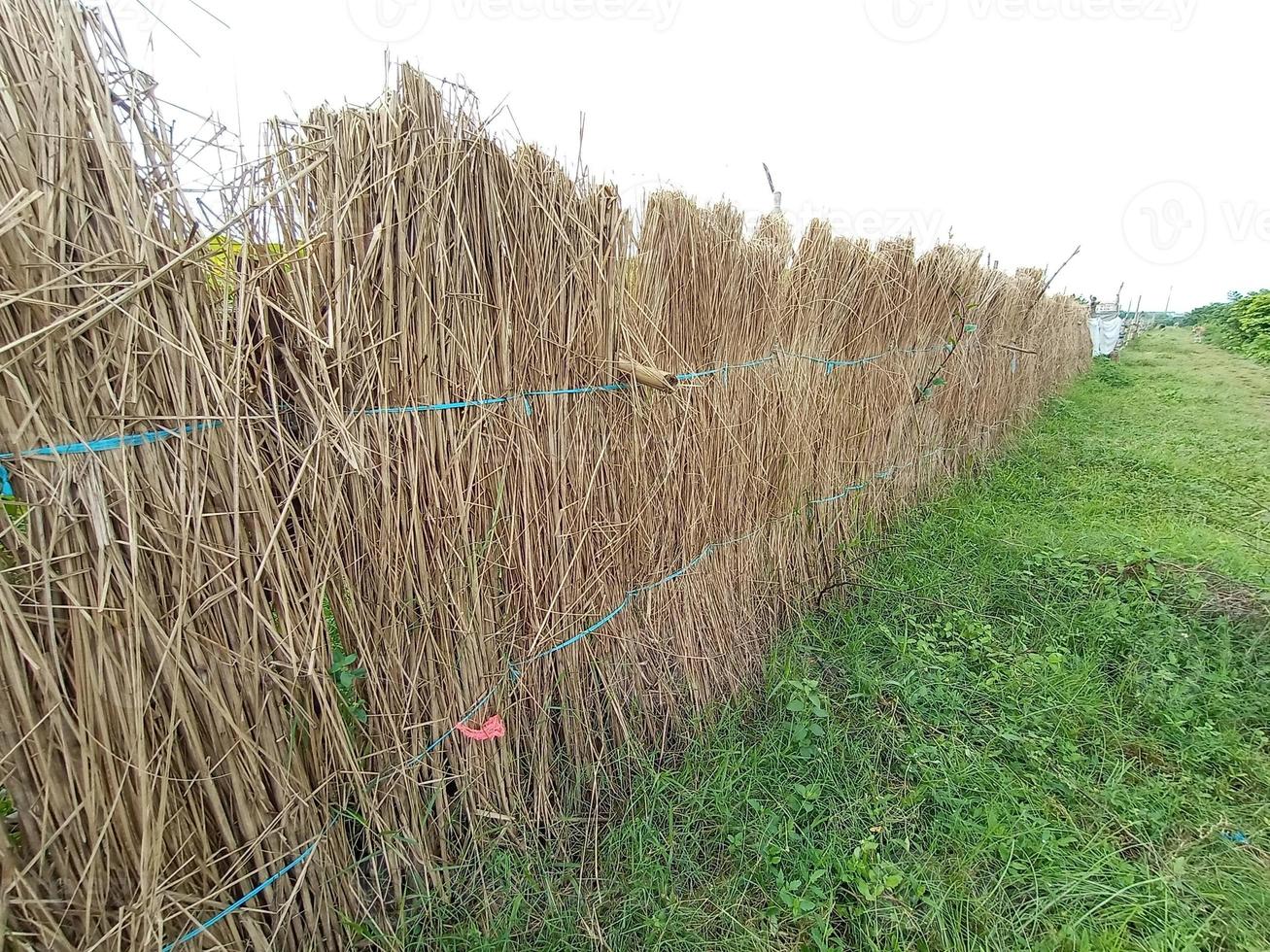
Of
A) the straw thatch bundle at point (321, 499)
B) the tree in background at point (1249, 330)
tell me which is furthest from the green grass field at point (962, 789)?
the tree in background at point (1249, 330)

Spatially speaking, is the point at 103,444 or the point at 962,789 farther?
the point at 962,789

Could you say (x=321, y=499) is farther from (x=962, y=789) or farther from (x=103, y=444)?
(x=962, y=789)

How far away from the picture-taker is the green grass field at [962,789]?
4.47ft

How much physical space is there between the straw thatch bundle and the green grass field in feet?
0.76

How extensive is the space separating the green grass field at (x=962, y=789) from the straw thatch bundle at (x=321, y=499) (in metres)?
0.23

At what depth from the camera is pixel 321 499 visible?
1082mm

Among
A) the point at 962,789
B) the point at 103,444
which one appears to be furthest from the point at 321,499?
the point at 962,789

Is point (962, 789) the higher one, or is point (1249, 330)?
point (1249, 330)

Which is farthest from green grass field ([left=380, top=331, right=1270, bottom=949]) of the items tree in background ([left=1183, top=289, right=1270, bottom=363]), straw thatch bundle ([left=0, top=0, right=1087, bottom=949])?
tree in background ([left=1183, top=289, right=1270, bottom=363])

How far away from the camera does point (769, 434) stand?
251cm

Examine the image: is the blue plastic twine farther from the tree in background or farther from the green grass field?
the tree in background

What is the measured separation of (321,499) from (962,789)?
6.58ft

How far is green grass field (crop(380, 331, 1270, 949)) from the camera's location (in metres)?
1.36

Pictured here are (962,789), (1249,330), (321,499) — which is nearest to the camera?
(321,499)
